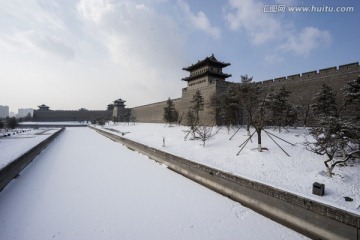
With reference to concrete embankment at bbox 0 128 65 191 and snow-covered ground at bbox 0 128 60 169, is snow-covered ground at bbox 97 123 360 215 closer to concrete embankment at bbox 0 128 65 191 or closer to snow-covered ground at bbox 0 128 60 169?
concrete embankment at bbox 0 128 65 191

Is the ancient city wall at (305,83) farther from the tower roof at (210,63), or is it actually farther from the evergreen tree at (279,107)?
the tower roof at (210,63)

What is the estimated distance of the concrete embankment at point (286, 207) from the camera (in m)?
4.58

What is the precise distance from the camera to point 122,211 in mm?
6430

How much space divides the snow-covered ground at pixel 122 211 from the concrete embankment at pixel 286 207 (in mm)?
249

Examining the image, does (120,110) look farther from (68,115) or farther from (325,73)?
(325,73)

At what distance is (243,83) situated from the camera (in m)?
16.7

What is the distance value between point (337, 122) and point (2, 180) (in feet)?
39.4

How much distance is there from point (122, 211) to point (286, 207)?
441 centimetres

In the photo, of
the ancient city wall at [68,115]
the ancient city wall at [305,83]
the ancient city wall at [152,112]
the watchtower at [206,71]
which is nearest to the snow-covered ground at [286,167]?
the ancient city wall at [305,83]

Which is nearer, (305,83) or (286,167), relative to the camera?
(286,167)

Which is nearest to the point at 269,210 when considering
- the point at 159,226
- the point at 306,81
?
the point at 159,226

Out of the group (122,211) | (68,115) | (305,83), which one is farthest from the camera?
(68,115)

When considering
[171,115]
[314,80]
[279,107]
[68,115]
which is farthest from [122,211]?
[68,115]

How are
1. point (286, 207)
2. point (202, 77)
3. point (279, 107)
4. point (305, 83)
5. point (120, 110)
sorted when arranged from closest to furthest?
point (286, 207), point (279, 107), point (305, 83), point (202, 77), point (120, 110)
